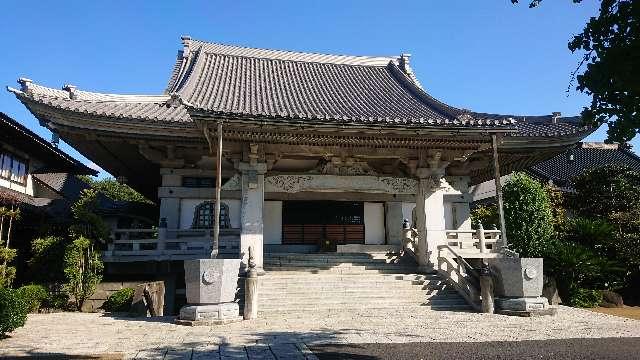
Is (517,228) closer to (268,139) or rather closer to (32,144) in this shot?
(268,139)

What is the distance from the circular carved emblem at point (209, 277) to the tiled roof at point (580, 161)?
81.5 feet

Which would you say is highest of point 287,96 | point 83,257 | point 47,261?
point 287,96

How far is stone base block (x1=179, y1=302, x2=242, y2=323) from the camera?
9.53 meters

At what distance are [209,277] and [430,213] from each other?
754 cm

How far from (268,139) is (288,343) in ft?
21.3

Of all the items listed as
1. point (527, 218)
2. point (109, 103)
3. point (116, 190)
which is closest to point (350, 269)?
point (527, 218)

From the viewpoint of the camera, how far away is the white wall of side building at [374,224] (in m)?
18.8

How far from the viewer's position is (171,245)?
14430mm

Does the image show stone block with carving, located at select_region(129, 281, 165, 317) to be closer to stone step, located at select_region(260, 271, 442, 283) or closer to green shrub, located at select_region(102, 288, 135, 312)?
green shrub, located at select_region(102, 288, 135, 312)

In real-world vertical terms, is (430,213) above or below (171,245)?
above

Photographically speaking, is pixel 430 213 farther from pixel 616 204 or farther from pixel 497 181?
pixel 616 204

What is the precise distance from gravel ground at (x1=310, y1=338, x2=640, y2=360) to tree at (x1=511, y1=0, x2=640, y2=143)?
3.81 meters

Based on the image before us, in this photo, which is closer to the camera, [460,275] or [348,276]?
[460,275]

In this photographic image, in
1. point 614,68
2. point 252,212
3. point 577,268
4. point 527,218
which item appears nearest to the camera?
point 614,68
